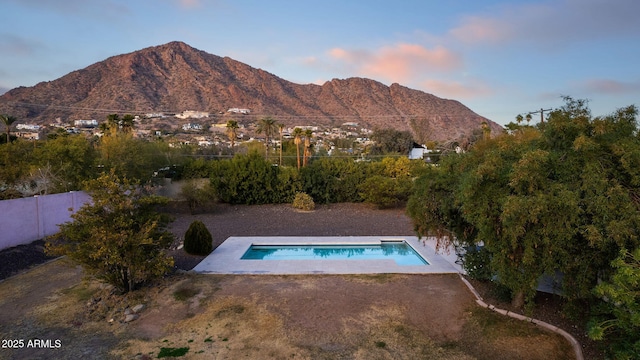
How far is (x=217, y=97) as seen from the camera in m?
65.6

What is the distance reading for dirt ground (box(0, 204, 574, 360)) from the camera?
20.5 feet

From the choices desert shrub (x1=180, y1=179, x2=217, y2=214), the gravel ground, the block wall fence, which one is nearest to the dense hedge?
the gravel ground

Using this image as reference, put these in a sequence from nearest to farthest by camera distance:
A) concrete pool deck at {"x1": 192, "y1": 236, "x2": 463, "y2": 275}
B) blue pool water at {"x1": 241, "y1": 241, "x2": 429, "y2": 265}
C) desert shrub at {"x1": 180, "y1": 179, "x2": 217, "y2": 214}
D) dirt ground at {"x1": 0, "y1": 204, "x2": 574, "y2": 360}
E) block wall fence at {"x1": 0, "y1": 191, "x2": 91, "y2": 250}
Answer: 1. dirt ground at {"x1": 0, "y1": 204, "x2": 574, "y2": 360}
2. concrete pool deck at {"x1": 192, "y1": 236, "x2": 463, "y2": 275}
3. block wall fence at {"x1": 0, "y1": 191, "x2": 91, "y2": 250}
4. blue pool water at {"x1": 241, "y1": 241, "x2": 429, "y2": 265}
5. desert shrub at {"x1": 180, "y1": 179, "x2": 217, "y2": 214}

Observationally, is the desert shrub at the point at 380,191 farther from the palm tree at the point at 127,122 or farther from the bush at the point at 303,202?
the palm tree at the point at 127,122

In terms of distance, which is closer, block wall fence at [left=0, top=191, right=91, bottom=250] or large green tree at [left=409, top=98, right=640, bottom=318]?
large green tree at [left=409, top=98, right=640, bottom=318]

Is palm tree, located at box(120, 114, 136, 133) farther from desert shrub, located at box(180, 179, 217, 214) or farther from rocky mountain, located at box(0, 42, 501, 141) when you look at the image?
rocky mountain, located at box(0, 42, 501, 141)

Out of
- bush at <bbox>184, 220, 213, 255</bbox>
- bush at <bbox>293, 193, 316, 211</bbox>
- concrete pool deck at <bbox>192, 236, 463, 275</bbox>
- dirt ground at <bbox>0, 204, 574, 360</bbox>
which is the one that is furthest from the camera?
bush at <bbox>293, 193, 316, 211</bbox>

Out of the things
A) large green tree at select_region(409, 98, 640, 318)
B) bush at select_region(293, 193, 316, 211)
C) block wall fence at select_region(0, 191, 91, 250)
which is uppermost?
large green tree at select_region(409, 98, 640, 318)

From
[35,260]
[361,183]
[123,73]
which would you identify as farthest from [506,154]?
[123,73]

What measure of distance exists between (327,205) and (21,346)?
55.3 feet

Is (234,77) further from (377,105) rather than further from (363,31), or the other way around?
(363,31)

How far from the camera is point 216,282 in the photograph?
→ 9.30 meters

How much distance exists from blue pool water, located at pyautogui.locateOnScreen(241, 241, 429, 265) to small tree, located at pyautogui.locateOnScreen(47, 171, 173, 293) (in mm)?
3900

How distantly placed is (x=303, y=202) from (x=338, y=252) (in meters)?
7.83
